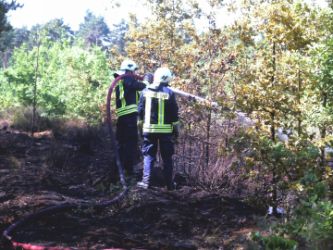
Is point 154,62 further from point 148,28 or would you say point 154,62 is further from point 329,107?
point 329,107

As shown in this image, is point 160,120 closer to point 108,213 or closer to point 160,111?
point 160,111

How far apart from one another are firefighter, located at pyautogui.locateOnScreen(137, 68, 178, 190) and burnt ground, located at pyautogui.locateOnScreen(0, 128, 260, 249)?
414mm

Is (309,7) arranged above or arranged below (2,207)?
above

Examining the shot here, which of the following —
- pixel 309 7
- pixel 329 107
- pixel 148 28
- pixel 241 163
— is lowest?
pixel 241 163

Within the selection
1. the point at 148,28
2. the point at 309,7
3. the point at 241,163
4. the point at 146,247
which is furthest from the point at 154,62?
the point at 146,247

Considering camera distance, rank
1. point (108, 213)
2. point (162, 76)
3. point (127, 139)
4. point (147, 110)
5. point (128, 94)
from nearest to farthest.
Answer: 1. point (108, 213)
2. point (162, 76)
3. point (147, 110)
4. point (128, 94)
5. point (127, 139)

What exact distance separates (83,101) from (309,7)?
832 centimetres

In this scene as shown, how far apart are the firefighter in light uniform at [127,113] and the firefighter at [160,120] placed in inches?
29.8

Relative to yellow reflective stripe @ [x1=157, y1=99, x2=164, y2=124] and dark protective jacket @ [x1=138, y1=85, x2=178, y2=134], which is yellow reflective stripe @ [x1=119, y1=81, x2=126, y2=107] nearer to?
dark protective jacket @ [x1=138, y1=85, x2=178, y2=134]

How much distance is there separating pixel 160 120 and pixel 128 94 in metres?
1.06

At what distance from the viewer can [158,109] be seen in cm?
687

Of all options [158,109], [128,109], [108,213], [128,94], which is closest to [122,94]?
[128,94]

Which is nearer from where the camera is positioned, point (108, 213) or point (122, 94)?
point (108, 213)

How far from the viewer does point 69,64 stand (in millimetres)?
14109
